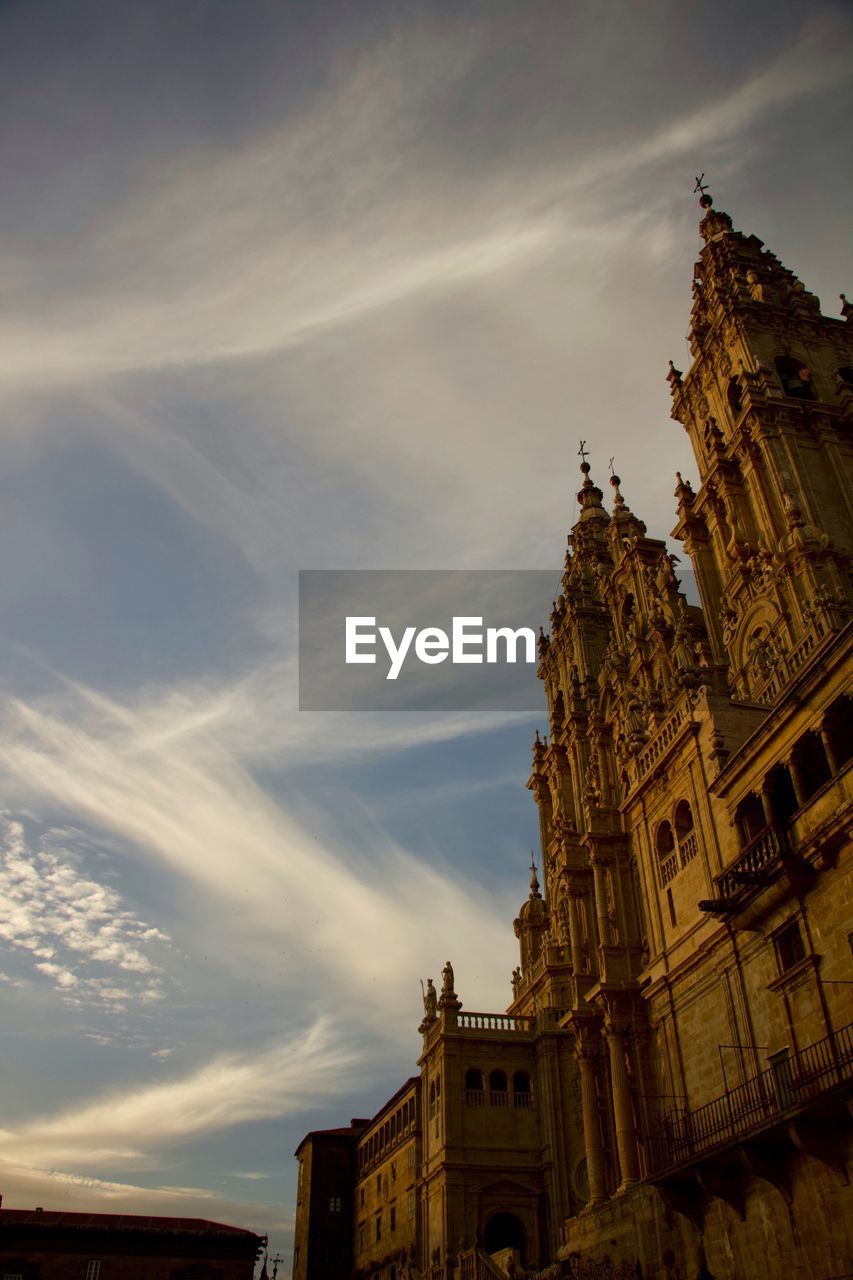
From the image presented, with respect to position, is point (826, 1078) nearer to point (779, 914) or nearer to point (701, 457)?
point (779, 914)

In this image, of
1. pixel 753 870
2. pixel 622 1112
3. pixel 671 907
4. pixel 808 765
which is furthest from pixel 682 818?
pixel 622 1112

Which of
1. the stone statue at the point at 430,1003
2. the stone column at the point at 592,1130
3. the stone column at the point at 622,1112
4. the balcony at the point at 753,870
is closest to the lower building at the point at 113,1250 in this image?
the stone statue at the point at 430,1003

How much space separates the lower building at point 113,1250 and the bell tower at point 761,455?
58751 millimetres

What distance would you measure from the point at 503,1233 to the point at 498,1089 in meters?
5.78

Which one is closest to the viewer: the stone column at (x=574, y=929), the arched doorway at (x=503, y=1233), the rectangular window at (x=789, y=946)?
the rectangular window at (x=789, y=946)

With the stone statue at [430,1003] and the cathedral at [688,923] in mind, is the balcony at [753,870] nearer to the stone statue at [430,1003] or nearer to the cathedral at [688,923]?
the cathedral at [688,923]

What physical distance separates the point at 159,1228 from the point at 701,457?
65.3m

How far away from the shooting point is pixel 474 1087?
1866 inches

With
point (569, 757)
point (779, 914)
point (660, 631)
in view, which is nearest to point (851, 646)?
point (779, 914)

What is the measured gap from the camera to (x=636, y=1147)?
103ft

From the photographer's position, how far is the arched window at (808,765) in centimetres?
2305

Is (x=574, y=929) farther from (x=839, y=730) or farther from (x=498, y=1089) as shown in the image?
(x=839, y=730)

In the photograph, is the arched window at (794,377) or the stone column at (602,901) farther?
the arched window at (794,377)

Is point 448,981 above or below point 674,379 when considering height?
below
